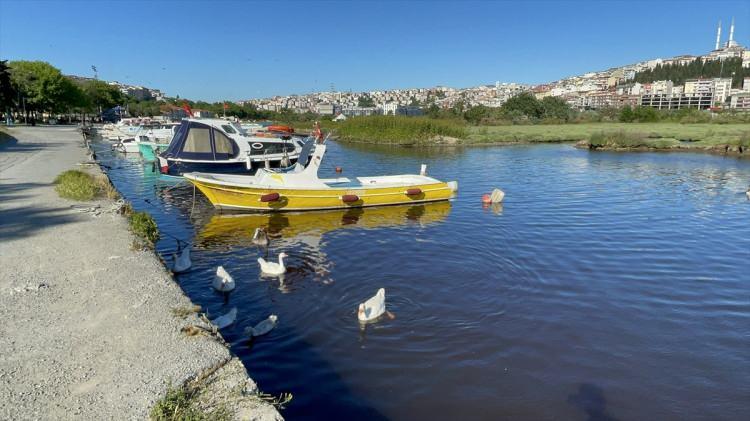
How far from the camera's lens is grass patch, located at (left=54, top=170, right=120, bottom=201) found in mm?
13227

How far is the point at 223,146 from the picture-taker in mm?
20516

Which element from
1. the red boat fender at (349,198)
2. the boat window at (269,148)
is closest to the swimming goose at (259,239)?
the red boat fender at (349,198)

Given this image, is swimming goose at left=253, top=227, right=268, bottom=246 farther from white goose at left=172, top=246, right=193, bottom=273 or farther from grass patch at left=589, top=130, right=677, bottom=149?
grass patch at left=589, top=130, right=677, bottom=149

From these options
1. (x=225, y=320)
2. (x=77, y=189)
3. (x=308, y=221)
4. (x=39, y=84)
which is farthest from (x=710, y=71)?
(x=225, y=320)

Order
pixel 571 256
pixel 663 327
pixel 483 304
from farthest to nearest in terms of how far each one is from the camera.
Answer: pixel 571 256
pixel 483 304
pixel 663 327

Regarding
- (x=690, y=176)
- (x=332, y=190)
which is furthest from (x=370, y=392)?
(x=690, y=176)

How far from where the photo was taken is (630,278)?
35.7 ft

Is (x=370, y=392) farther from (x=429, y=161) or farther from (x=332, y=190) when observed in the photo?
(x=429, y=161)

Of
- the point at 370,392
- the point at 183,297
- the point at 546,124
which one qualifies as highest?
the point at 546,124

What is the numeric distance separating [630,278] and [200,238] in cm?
1161

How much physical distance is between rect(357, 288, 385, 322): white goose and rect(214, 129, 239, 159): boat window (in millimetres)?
14384

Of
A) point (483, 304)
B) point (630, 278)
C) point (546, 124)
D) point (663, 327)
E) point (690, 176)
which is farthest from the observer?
point (546, 124)

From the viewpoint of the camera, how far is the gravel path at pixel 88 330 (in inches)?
170

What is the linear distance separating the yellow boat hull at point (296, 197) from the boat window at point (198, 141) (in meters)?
4.54
